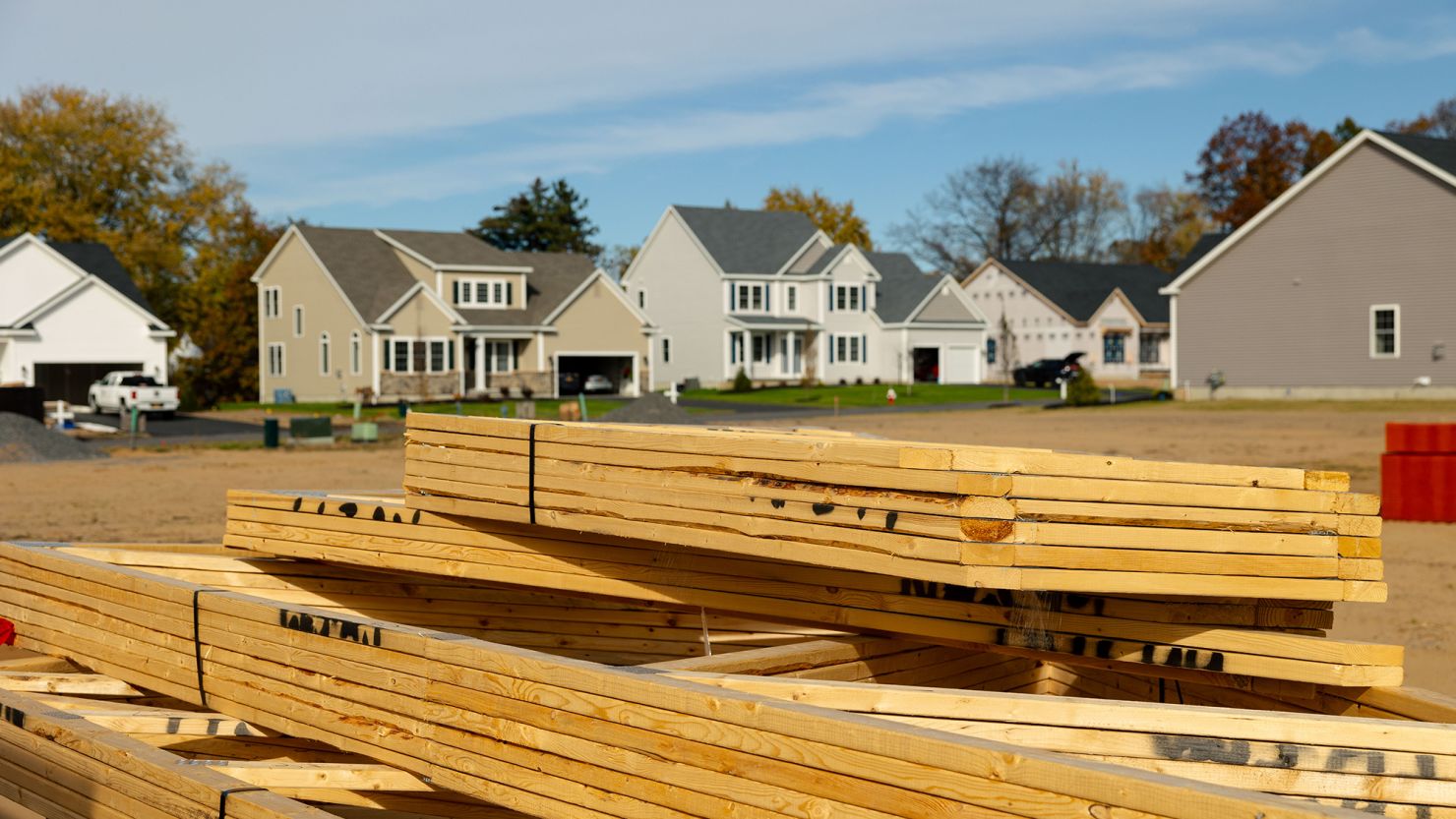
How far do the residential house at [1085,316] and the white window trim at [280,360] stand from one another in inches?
A: 1389

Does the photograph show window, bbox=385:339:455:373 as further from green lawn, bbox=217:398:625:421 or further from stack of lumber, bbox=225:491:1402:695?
stack of lumber, bbox=225:491:1402:695

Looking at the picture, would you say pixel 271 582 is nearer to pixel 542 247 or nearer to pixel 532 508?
pixel 532 508

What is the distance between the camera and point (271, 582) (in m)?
6.34

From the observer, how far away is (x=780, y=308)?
6044 cm

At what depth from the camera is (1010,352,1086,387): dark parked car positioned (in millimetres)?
61125

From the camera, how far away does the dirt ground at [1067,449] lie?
9773 millimetres

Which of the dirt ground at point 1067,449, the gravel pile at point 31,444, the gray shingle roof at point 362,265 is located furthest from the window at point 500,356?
the gravel pile at point 31,444

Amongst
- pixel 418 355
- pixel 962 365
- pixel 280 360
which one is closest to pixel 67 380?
pixel 280 360

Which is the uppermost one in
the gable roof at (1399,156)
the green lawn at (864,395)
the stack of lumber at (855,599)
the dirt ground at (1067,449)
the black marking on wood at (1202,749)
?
the gable roof at (1399,156)

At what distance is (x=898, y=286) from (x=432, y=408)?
28.2 metres

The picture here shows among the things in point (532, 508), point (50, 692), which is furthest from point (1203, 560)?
point (50, 692)

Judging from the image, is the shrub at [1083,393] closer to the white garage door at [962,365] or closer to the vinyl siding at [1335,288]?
the vinyl siding at [1335,288]

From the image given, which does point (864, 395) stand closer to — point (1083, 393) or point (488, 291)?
point (1083, 393)

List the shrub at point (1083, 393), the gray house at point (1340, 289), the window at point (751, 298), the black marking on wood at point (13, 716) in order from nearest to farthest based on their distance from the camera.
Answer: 1. the black marking on wood at point (13, 716)
2. the gray house at point (1340, 289)
3. the shrub at point (1083, 393)
4. the window at point (751, 298)
